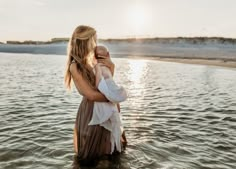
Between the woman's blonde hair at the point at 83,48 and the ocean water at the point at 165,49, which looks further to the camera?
the ocean water at the point at 165,49

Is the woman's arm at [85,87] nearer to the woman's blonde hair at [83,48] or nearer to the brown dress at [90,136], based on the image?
the woman's blonde hair at [83,48]

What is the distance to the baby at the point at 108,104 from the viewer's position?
Answer: 5535 millimetres

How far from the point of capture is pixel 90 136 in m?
5.94

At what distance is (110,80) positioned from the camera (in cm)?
555

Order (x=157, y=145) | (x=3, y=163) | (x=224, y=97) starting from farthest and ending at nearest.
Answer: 1. (x=224, y=97)
2. (x=157, y=145)
3. (x=3, y=163)

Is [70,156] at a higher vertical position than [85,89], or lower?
lower

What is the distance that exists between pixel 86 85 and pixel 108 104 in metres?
0.51

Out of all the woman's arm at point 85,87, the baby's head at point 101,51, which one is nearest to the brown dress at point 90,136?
the woman's arm at point 85,87

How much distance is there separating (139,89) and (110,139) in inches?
433

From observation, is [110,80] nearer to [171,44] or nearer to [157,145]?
[157,145]

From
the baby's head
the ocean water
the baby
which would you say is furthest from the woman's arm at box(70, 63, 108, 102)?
the ocean water

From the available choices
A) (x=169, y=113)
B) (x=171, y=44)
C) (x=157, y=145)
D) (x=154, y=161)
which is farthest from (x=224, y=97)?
(x=171, y=44)

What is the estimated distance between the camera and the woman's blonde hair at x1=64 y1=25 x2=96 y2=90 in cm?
549

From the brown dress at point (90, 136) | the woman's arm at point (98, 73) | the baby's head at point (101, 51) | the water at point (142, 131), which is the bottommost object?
the water at point (142, 131)
